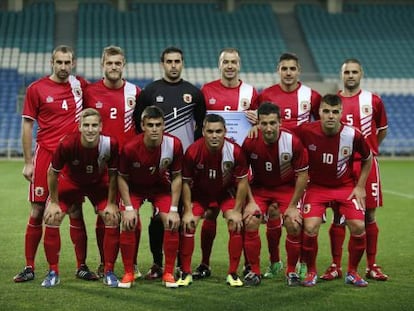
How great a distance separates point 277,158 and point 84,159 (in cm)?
153

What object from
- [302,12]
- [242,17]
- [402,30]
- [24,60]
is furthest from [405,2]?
[24,60]

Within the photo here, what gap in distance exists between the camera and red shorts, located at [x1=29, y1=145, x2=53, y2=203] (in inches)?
244

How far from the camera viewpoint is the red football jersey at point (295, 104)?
6.45 m

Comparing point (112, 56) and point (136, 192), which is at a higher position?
point (112, 56)

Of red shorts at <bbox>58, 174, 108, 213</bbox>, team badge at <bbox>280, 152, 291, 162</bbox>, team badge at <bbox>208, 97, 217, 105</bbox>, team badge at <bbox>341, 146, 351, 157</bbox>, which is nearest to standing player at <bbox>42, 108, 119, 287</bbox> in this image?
red shorts at <bbox>58, 174, 108, 213</bbox>

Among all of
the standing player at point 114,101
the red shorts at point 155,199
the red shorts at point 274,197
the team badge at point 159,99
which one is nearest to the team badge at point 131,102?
the standing player at point 114,101

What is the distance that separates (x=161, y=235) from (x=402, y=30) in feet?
82.7

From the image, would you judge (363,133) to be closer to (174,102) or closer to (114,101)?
(174,102)

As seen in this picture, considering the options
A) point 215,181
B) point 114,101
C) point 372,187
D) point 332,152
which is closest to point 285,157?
point 332,152

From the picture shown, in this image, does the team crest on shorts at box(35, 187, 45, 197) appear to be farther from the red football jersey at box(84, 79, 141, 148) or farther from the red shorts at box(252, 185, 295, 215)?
the red shorts at box(252, 185, 295, 215)

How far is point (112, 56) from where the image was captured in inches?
242

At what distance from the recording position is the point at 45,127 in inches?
247

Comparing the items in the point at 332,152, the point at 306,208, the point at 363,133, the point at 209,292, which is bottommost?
the point at 209,292

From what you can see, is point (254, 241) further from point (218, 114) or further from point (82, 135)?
point (82, 135)
